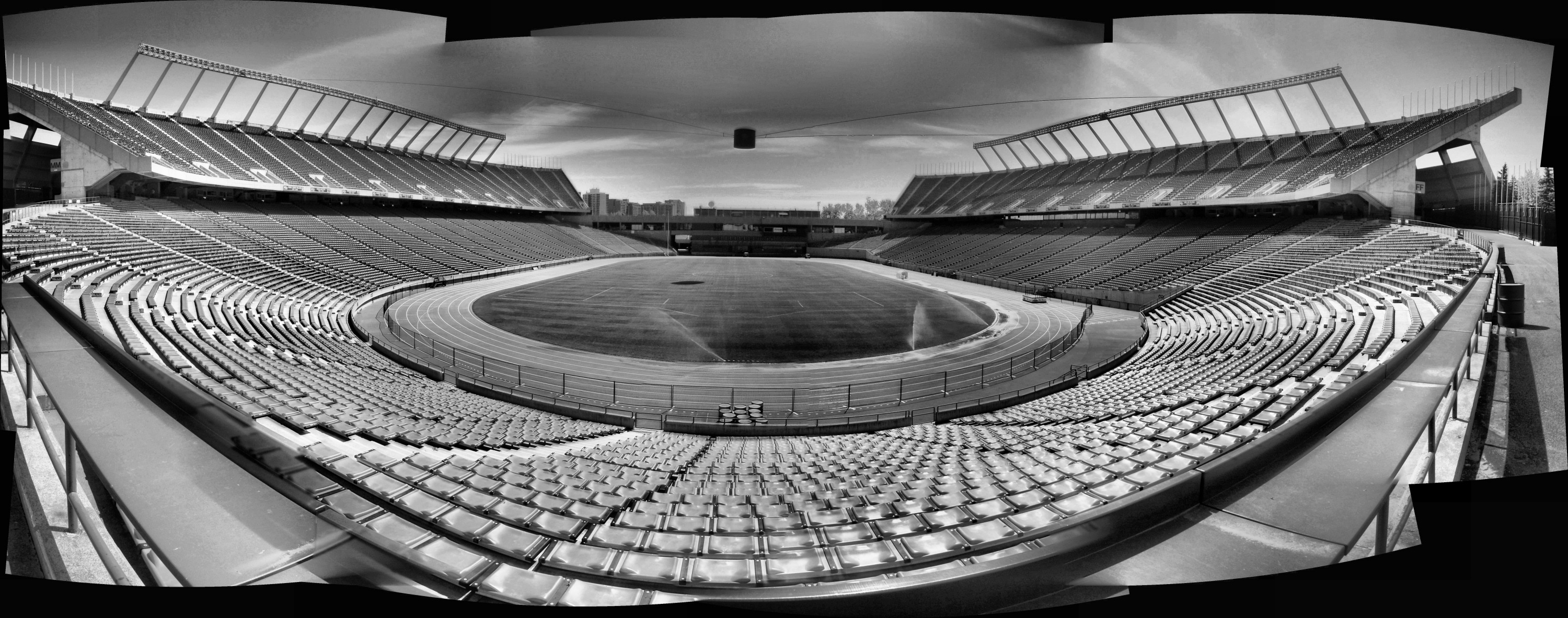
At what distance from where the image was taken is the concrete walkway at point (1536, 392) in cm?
413

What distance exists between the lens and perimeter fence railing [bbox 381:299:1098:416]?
1080cm

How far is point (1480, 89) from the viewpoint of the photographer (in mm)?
4754

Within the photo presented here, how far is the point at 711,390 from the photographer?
11797 mm

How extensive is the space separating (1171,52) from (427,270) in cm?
3413

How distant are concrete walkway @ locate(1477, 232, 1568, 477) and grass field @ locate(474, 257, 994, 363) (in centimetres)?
1083

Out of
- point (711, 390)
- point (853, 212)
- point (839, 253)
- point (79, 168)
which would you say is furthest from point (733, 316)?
point (853, 212)

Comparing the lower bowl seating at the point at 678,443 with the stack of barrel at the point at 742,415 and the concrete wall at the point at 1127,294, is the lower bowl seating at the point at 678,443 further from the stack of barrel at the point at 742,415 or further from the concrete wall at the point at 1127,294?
the concrete wall at the point at 1127,294

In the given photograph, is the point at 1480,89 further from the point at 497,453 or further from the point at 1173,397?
the point at 497,453

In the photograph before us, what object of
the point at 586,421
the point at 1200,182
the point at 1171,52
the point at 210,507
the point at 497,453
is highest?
the point at 1200,182

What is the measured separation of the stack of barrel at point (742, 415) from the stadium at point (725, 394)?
0.11 meters

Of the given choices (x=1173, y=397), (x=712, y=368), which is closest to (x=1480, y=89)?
(x=1173, y=397)

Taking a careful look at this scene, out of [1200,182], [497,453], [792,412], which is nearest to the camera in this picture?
[497,453]

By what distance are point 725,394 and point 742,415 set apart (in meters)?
1.73

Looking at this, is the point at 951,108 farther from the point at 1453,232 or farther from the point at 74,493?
the point at 1453,232
